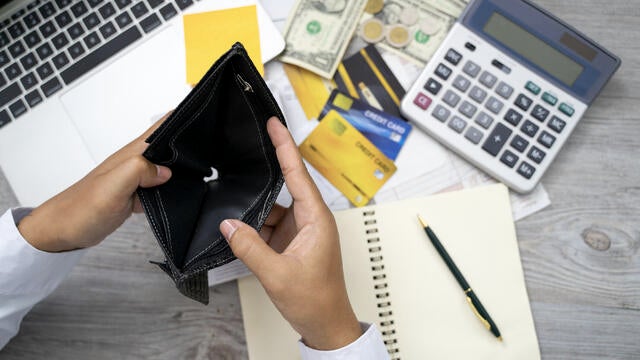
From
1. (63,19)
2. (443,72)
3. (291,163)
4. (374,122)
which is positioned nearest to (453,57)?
(443,72)

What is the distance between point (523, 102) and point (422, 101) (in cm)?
12

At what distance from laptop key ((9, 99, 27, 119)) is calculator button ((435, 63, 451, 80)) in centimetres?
50

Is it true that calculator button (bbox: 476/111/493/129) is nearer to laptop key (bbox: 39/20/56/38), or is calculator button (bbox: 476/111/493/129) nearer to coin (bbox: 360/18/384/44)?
coin (bbox: 360/18/384/44)

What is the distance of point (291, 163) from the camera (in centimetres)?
47

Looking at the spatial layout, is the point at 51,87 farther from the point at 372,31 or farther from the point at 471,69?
the point at 471,69

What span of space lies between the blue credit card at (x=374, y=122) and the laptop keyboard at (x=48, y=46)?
0.28 meters

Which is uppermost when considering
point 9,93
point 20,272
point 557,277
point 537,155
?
point 537,155

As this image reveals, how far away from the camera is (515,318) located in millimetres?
572

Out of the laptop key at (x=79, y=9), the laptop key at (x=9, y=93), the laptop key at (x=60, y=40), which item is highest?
the laptop key at (x=79, y=9)

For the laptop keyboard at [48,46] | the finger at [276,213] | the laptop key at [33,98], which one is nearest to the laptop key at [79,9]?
the laptop keyboard at [48,46]

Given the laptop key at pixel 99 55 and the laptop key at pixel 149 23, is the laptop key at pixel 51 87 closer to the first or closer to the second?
the laptop key at pixel 99 55

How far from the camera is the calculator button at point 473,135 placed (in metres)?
0.58

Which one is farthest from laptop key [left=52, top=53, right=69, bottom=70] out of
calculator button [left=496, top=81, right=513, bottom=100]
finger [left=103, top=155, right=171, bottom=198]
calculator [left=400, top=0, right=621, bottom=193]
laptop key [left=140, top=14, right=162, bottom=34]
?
calculator button [left=496, top=81, right=513, bottom=100]

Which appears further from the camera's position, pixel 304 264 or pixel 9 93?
pixel 9 93
